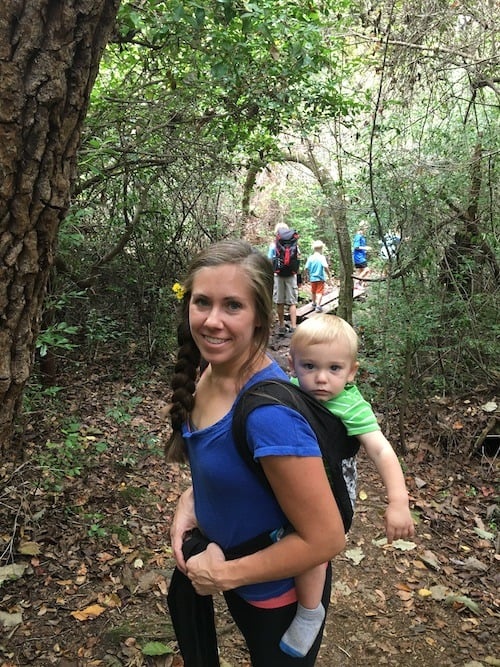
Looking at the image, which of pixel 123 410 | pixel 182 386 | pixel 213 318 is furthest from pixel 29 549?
pixel 213 318

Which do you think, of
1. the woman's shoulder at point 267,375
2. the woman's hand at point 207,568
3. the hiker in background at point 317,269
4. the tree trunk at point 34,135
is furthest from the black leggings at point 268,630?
the hiker in background at point 317,269

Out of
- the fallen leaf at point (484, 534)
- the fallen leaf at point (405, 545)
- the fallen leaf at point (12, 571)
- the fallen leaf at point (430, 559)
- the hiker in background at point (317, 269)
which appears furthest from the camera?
the hiker in background at point (317, 269)

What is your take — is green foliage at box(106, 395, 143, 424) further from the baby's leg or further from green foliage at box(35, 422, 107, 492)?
the baby's leg

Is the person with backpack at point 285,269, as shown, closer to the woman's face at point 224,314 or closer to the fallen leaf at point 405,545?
the fallen leaf at point 405,545

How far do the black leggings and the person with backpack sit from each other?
763 centimetres

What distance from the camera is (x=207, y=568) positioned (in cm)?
133

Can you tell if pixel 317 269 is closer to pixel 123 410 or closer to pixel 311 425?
pixel 123 410

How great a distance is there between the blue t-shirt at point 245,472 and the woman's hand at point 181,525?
0.48ft

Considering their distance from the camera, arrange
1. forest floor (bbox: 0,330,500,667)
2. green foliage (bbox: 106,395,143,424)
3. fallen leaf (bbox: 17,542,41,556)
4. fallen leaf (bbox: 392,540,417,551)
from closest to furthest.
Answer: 1. forest floor (bbox: 0,330,500,667)
2. fallen leaf (bbox: 17,542,41,556)
3. fallen leaf (bbox: 392,540,417,551)
4. green foliage (bbox: 106,395,143,424)

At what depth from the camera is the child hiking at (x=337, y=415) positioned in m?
1.41

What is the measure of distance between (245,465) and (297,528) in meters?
0.19

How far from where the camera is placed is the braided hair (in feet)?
4.30

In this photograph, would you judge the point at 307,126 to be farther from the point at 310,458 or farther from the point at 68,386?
the point at 310,458

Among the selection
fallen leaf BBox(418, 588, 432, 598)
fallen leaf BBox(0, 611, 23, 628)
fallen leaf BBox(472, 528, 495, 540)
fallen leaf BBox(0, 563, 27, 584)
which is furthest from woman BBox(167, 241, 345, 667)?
fallen leaf BBox(472, 528, 495, 540)
